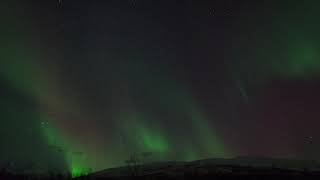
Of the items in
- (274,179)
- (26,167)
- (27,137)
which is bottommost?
(274,179)

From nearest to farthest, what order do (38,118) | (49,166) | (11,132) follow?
1. (49,166)
2. (11,132)
3. (38,118)

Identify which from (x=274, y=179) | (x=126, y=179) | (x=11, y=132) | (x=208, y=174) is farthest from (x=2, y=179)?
(x=11, y=132)

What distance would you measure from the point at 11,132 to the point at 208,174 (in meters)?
75.5

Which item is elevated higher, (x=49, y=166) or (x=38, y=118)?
(x=38, y=118)

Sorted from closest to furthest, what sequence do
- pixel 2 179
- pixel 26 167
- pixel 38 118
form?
pixel 2 179, pixel 26 167, pixel 38 118

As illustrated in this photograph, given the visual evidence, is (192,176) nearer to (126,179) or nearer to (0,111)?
(126,179)

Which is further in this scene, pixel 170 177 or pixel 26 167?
pixel 26 167

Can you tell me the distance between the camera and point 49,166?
101500 millimetres

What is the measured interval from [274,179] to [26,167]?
62681 mm

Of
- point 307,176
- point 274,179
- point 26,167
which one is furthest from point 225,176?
point 26,167

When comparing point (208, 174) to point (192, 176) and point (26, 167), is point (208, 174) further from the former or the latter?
point (26, 167)

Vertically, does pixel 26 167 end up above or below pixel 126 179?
above

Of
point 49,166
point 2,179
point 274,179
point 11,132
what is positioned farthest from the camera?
point 11,132

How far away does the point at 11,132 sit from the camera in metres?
110
